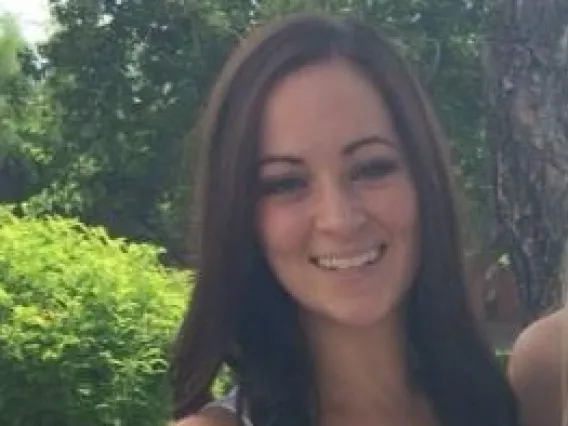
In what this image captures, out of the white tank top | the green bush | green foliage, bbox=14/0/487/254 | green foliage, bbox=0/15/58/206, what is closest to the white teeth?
the white tank top

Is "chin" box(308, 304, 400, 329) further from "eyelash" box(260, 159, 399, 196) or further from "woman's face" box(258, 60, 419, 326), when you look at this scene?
"eyelash" box(260, 159, 399, 196)

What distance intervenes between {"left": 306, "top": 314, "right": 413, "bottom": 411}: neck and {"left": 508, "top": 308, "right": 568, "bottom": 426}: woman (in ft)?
0.55

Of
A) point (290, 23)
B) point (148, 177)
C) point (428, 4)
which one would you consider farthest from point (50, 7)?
point (290, 23)

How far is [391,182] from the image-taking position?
1.88 metres

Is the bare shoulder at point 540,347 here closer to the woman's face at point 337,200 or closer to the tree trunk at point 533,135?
the woman's face at point 337,200

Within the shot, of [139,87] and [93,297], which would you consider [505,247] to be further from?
[139,87]

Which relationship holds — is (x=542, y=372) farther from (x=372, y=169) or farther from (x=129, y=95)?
(x=129, y=95)

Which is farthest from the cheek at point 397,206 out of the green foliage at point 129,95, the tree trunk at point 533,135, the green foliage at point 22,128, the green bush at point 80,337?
the green foliage at point 22,128

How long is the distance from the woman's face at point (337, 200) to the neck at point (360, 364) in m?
0.10

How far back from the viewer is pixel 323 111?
188cm

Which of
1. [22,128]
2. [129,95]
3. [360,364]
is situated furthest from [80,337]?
[22,128]

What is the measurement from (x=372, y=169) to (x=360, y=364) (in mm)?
319

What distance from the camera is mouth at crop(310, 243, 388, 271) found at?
187 cm

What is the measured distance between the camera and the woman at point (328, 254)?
6.15ft
